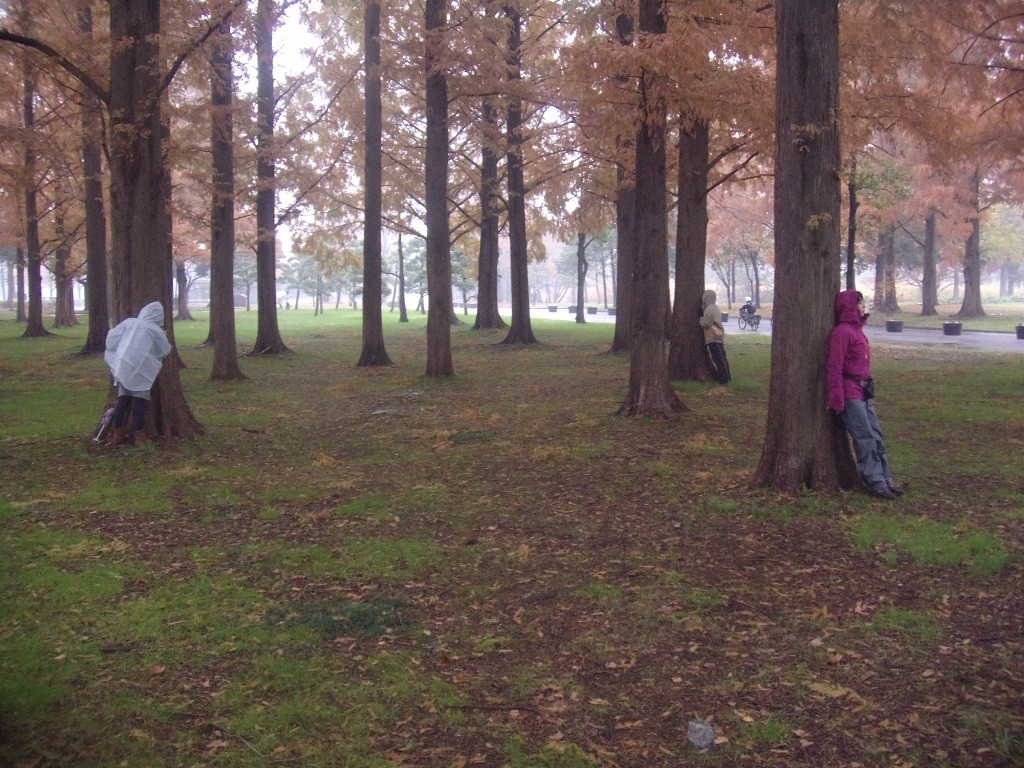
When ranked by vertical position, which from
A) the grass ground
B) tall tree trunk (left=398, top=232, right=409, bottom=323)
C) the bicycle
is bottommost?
the grass ground

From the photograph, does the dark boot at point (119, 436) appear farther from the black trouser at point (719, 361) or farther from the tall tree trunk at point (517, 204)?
the tall tree trunk at point (517, 204)

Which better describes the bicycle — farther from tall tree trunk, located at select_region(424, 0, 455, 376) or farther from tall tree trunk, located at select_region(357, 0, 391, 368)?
tall tree trunk, located at select_region(424, 0, 455, 376)

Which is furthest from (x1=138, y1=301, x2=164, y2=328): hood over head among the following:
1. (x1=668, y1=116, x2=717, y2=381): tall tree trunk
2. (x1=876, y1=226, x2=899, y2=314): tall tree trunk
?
(x1=876, y1=226, x2=899, y2=314): tall tree trunk

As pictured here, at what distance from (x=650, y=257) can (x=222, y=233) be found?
36.3 feet

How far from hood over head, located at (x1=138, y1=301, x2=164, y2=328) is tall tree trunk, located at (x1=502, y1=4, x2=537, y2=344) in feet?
39.1

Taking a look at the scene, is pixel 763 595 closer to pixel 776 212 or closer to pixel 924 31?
pixel 776 212

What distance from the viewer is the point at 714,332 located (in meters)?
14.1

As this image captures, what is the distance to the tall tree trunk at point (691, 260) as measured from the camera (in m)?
13.8

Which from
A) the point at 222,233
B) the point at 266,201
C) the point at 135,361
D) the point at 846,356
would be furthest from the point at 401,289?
the point at 846,356

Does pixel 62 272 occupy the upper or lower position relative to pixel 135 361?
→ upper

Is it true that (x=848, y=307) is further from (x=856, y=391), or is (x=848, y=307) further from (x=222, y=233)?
(x=222, y=233)

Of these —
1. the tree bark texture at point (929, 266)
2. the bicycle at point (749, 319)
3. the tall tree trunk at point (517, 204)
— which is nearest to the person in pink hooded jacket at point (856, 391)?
the tall tree trunk at point (517, 204)

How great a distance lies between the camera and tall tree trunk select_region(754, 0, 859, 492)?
688cm

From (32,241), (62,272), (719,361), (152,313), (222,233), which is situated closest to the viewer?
(152,313)
